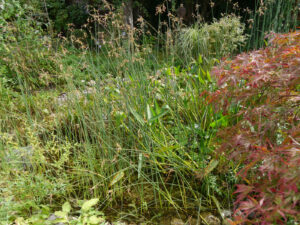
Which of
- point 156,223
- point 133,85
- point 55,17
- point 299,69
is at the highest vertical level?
point 55,17

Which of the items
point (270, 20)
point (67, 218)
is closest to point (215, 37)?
point (270, 20)

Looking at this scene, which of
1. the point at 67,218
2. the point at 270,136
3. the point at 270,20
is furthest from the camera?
the point at 270,20

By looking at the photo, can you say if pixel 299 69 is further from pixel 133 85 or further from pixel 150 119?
pixel 133 85

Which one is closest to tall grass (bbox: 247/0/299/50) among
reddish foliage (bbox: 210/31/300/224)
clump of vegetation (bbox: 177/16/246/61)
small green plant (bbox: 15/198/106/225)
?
clump of vegetation (bbox: 177/16/246/61)

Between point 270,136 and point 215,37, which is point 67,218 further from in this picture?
point 215,37

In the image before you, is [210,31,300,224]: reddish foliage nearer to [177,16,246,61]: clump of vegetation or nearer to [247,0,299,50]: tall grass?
[247,0,299,50]: tall grass

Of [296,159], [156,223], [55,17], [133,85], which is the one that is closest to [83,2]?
[55,17]

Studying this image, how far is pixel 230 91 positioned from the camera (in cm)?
136

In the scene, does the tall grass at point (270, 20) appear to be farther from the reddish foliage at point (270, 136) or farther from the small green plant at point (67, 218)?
the small green plant at point (67, 218)

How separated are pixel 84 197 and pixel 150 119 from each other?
642 mm

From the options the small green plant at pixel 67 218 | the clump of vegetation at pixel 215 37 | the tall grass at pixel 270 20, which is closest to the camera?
the small green plant at pixel 67 218

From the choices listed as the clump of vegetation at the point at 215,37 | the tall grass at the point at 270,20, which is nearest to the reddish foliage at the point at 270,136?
the tall grass at the point at 270,20

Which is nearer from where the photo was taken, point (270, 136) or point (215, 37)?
point (270, 136)

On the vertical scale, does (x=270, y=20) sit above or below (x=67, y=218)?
above
